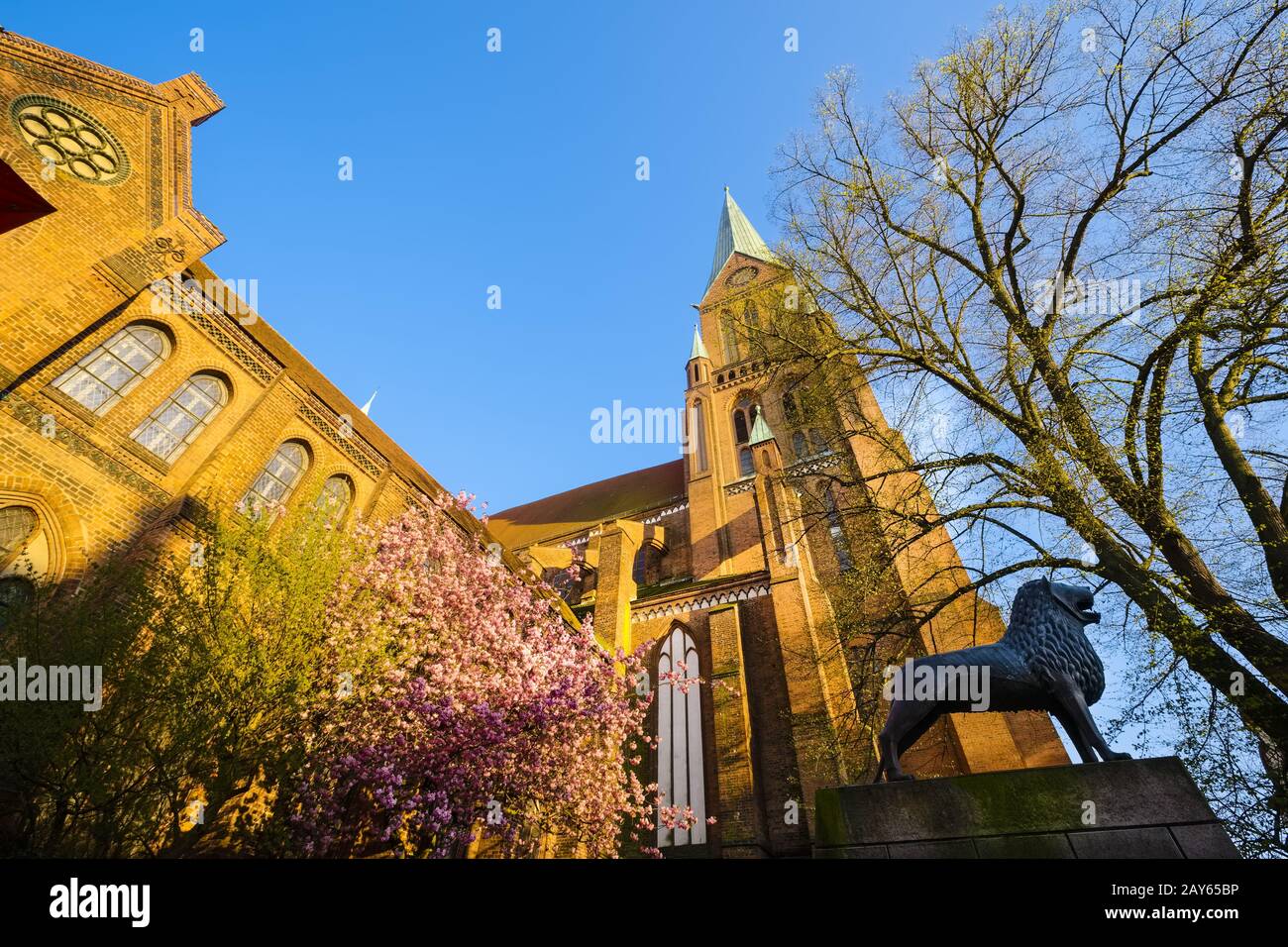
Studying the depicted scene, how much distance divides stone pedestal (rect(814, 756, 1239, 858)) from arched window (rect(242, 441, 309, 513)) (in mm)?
12148

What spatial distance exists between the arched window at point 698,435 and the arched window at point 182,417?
16586 mm

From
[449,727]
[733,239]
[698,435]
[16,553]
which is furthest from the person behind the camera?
[733,239]

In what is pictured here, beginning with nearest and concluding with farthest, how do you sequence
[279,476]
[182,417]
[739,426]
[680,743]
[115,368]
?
[115,368]
[182,417]
[279,476]
[680,743]
[739,426]

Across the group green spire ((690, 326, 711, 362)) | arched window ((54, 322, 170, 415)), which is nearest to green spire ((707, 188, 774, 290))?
green spire ((690, 326, 711, 362))

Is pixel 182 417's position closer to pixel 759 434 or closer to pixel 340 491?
pixel 340 491

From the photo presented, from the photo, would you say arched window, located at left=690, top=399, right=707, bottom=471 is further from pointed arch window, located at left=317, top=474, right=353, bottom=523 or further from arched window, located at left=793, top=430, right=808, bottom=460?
pointed arch window, located at left=317, top=474, right=353, bottom=523

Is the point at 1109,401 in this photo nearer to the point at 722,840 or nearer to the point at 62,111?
the point at 722,840

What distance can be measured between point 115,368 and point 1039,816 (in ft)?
49.5

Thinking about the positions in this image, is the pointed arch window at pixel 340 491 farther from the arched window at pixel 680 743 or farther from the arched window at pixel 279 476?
the arched window at pixel 680 743

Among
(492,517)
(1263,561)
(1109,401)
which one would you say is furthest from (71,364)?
(492,517)

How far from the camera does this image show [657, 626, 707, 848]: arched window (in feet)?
45.0

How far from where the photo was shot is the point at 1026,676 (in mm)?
4762

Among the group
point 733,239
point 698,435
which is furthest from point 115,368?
point 733,239

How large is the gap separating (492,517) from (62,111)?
24695 mm
